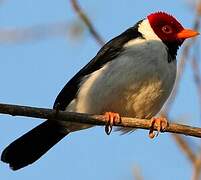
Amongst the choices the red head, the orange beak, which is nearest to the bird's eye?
the red head

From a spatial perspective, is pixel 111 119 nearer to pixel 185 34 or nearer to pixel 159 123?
pixel 159 123

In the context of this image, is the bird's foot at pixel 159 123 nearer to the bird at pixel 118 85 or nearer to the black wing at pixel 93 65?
the bird at pixel 118 85

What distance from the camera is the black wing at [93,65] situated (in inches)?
222

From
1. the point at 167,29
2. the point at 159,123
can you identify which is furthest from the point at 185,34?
the point at 159,123

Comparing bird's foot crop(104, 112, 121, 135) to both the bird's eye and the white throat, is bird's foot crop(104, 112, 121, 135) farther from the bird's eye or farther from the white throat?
the bird's eye

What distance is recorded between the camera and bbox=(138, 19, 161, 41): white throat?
587 centimetres

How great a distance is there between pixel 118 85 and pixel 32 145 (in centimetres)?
113

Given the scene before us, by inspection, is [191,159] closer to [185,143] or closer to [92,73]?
[185,143]

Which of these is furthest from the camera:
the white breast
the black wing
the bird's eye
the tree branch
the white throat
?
the bird's eye

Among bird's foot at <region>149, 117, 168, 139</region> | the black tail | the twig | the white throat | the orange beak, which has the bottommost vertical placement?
the black tail

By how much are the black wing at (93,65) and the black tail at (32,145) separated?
0.32 metres

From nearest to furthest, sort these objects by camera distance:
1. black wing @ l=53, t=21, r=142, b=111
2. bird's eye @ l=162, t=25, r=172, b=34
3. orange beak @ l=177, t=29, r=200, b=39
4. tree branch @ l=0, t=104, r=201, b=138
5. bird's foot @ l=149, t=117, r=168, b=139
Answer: tree branch @ l=0, t=104, r=201, b=138
bird's foot @ l=149, t=117, r=168, b=139
black wing @ l=53, t=21, r=142, b=111
orange beak @ l=177, t=29, r=200, b=39
bird's eye @ l=162, t=25, r=172, b=34

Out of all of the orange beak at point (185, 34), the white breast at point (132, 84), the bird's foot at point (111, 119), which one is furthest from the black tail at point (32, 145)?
the orange beak at point (185, 34)

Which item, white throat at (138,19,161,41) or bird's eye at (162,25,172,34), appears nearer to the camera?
white throat at (138,19,161,41)
